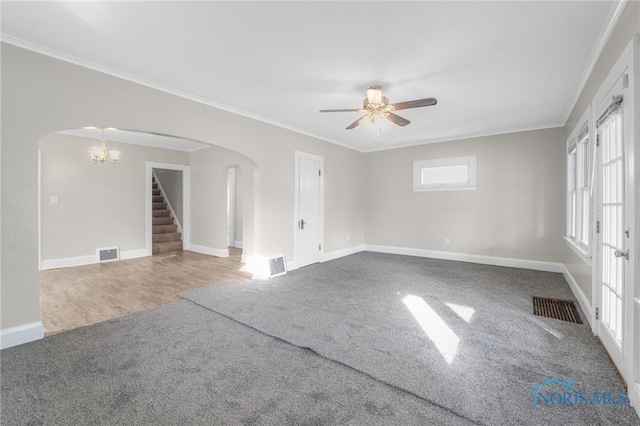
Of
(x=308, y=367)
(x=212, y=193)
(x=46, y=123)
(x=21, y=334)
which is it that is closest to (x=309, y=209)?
(x=212, y=193)

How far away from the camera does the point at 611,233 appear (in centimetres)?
234

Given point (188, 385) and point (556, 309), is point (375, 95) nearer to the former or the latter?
point (188, 385)

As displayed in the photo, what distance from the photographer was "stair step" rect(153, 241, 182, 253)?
6.92 meters

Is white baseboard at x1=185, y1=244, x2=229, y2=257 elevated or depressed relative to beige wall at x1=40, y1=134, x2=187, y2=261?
depressed

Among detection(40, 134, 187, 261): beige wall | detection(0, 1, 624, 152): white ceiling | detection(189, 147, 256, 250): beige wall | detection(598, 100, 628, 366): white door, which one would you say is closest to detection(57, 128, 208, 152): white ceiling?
detection(40, 134, 187, 261): beige wall

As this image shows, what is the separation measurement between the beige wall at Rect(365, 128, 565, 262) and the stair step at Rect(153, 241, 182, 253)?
5.17 m

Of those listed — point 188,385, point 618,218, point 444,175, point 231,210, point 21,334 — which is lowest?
point 188,385

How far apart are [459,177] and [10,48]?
669 cm

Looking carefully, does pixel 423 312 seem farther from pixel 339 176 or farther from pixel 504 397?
pixel 339 176

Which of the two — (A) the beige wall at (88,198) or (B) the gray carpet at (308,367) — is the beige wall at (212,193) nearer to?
(A) the beige wall at (88,198)

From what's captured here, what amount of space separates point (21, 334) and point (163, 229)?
5366mm

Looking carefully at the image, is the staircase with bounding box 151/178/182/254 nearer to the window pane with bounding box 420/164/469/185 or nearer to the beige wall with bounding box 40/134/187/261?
the beige wall with bounding box 40/134/187/261

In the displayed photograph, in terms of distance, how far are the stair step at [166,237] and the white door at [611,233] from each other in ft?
26.6

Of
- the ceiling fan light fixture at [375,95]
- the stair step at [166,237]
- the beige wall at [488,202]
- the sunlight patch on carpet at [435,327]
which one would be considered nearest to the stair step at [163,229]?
the stair step at [166,237]
